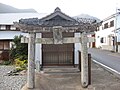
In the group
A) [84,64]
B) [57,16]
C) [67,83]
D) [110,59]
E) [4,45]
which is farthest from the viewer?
[110,59]

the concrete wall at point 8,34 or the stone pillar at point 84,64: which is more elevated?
the concrete wall at point 8,34

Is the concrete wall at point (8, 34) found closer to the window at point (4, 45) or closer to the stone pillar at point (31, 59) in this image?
the window at point (4, 45)

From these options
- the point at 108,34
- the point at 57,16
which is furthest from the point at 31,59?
the point at 108,34

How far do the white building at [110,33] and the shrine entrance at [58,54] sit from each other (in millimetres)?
19961

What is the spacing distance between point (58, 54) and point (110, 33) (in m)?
26.2

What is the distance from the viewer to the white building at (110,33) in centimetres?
3755

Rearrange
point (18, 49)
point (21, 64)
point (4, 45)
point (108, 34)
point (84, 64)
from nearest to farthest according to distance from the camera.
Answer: point (84, 64) → point (21, 64) → point (18, 49) → point (4, 45) → point (108, 34)

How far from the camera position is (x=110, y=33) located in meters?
42.2

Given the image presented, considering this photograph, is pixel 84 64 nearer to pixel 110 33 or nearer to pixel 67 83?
pixel 67 83

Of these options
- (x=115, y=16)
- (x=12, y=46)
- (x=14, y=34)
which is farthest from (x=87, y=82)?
(x=115, y=16)

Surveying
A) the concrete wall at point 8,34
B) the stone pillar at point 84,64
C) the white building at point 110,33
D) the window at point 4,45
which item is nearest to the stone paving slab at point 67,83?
the stone pillar at point 84,64

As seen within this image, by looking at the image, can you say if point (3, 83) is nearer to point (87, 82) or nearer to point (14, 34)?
point (87, 82)

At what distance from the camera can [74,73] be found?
15.1 metres

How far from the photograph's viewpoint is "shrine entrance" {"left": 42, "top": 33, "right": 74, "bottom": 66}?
1805 centimetres
